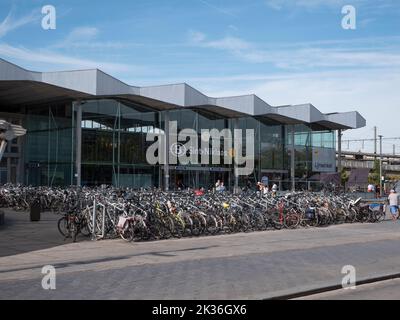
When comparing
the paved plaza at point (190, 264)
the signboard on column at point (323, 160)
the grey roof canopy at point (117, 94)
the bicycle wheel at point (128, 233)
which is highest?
the grey roof canopy at point (117, 94)

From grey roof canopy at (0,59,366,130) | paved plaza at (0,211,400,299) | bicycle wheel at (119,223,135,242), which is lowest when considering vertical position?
paved plaza at (0,211,400,299)

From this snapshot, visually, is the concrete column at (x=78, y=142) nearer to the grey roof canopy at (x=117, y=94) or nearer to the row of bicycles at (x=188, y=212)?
the grey roof canopy at (x=117, y=94)

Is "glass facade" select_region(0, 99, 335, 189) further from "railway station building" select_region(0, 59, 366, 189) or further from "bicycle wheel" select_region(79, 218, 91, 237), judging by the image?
"bicycle wheel" select_region(79, 218, 91, 237)

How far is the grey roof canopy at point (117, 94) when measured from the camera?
31.5 meters

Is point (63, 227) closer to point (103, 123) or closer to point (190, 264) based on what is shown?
point (190, 264)

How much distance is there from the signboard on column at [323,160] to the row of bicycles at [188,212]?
28445 millimetres

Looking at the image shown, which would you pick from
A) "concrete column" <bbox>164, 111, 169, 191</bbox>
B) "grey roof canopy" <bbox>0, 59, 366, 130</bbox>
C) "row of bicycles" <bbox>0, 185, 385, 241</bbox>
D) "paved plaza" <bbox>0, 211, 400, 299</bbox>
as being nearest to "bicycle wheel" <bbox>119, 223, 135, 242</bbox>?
"row of bicycles" <bbox>0, 185, 385, 241</bbox>

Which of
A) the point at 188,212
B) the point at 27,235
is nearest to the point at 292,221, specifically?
the point at 188,212

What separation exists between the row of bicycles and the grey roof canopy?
9.51 metres

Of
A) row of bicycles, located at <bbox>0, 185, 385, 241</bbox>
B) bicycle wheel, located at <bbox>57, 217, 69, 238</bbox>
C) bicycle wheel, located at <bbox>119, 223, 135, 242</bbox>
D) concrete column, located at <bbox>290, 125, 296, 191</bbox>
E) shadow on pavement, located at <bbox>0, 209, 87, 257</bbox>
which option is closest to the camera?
shadow on pavement, located at <bbox>0, 209, 87, 257</bbox>

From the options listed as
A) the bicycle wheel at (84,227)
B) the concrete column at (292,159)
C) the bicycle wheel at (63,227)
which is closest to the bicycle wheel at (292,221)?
the bicycle wheel at (84,227)

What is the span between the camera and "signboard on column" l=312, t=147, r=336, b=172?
2057 inches

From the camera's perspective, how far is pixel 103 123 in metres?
37.4
